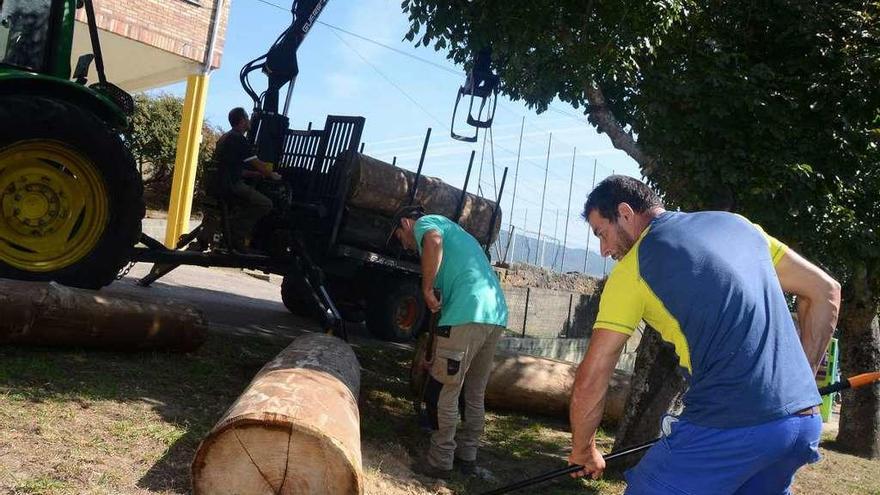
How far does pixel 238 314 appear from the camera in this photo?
8977 millimetres

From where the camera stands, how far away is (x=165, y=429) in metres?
4.33

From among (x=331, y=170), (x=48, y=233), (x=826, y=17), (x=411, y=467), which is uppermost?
(x=826, y=17)

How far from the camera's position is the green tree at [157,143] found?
1600 cm

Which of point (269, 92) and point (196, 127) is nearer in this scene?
point (269, 92)

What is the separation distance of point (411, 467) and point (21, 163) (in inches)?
134

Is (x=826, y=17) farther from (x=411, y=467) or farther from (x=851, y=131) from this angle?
(x=411, y=467)

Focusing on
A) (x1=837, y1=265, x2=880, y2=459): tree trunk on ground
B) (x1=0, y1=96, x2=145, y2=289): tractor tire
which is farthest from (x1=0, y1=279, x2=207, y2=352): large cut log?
(x1=837, y1=265, x2=880, y2=459): tree trunk on ground

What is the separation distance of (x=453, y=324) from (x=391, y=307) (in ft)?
14.5

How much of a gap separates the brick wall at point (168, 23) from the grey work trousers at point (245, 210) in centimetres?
745

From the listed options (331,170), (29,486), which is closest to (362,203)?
(331,170)

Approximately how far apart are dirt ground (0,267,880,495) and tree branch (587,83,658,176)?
8.34ft

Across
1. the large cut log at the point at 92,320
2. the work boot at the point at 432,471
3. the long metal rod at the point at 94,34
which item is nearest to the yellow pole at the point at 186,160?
the long metal rod at the point at 94,34

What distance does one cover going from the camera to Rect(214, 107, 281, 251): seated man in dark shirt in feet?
23.4

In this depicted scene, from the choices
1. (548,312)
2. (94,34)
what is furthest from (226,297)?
(548,312)
